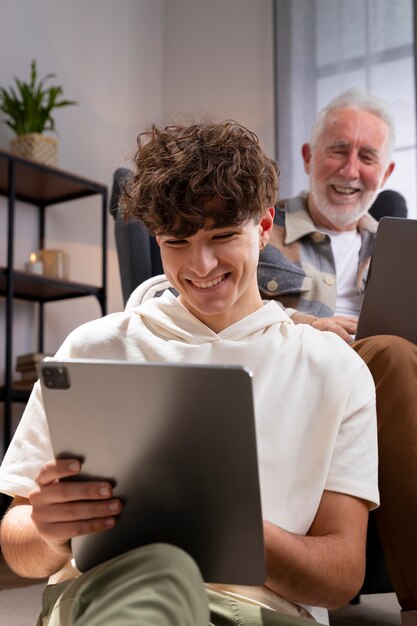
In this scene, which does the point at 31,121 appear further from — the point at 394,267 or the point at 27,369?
the point at 394,267

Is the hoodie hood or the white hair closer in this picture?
the hoodie hood

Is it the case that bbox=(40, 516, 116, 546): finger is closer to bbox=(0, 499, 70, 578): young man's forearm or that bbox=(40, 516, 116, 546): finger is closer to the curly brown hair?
bbox=(0, 499, 70, 578): young man's forearm

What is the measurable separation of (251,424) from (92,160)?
3351mm

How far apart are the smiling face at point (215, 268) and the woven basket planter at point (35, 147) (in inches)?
95.4

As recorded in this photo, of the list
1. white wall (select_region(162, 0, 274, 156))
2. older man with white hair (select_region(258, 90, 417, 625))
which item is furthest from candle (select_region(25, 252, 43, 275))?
older man with white hair (select_region(258, 90, 417, 625))

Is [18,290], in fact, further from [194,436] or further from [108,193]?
[194,436]

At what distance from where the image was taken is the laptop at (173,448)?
709 mm

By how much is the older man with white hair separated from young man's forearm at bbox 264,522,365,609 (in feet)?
1.00

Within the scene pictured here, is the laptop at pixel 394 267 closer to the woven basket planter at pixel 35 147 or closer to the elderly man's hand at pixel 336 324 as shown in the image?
the elderly man's hand at pixel 336 324

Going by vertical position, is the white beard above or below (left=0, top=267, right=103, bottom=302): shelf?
above

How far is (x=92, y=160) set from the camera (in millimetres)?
3912

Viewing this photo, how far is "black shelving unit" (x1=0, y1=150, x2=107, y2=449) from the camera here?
317 centimetres

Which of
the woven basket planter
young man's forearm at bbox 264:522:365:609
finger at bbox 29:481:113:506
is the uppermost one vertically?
the woven basket planter

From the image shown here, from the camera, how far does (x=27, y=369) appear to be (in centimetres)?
329
